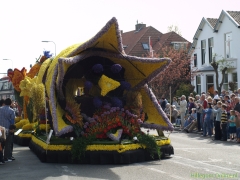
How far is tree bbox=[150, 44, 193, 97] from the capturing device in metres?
40.9

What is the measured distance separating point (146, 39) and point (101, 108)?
44.2 meters

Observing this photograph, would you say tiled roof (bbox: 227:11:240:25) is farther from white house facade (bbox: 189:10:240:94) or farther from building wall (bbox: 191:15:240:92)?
building wall (bbox: 191:15:240:92)

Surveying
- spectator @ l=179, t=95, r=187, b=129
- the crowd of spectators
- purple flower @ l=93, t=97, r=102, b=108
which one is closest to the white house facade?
spectator @ l=179, t=95, r=187, b=129

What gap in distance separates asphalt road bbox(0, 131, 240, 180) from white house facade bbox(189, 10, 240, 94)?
68.3 feet

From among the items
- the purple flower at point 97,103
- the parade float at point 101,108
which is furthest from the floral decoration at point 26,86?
the purple flower at point 97,103

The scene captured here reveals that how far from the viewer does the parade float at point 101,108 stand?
44.7 feet

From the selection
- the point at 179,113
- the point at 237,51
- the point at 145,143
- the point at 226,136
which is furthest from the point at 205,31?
the point at 145,143

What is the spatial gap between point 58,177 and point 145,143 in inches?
133

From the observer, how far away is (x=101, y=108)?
15.7 meters

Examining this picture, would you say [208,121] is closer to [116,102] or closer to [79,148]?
[116,102]

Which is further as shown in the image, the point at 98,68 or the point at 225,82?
the point at 225,82

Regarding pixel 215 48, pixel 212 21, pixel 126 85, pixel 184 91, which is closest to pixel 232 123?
pixel 126 85

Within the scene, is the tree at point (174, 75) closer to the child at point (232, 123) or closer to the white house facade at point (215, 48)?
the white house facade at point (215, 48)

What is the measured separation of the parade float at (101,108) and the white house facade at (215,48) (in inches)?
785
